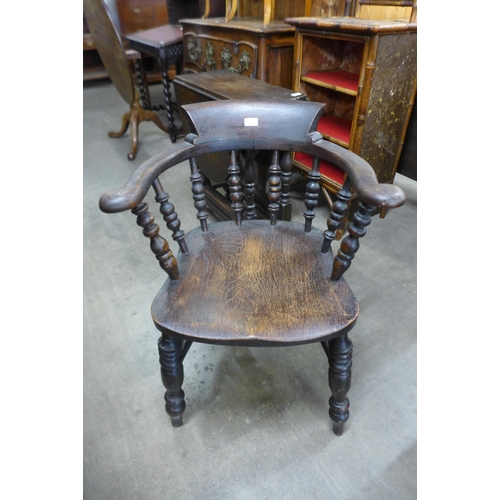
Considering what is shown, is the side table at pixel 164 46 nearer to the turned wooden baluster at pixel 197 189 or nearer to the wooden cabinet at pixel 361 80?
the wooden cabinet at pixel 361 80

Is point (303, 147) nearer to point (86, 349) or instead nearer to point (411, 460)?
point (411, 460)

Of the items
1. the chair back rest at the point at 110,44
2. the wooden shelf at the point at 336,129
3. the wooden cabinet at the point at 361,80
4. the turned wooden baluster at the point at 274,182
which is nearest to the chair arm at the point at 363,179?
the turned wooden baluster at the point at 274,182

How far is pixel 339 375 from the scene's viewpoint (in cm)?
97

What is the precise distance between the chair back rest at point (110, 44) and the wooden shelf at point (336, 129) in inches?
57.4

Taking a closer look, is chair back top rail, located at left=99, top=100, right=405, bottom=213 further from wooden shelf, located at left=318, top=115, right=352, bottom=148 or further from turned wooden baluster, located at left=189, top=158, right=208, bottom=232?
wooden shelf, located at left=318, top=115, right=352, bottom=148

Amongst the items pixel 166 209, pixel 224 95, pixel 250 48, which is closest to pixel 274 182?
pixel 166 209

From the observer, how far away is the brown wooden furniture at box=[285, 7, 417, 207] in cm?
148

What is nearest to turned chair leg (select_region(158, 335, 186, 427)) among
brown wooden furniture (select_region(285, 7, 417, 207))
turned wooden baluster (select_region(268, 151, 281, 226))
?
turned wooden baluster (select_region(268, 151, 281, 226))

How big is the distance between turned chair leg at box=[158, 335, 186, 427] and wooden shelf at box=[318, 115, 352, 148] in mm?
1320

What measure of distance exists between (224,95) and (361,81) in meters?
0.60

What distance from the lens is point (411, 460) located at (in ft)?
3.46

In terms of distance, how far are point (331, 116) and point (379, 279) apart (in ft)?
3.53

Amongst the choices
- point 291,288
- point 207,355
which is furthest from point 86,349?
point 291,288

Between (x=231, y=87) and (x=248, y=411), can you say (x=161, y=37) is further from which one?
(x=248, y=411)
